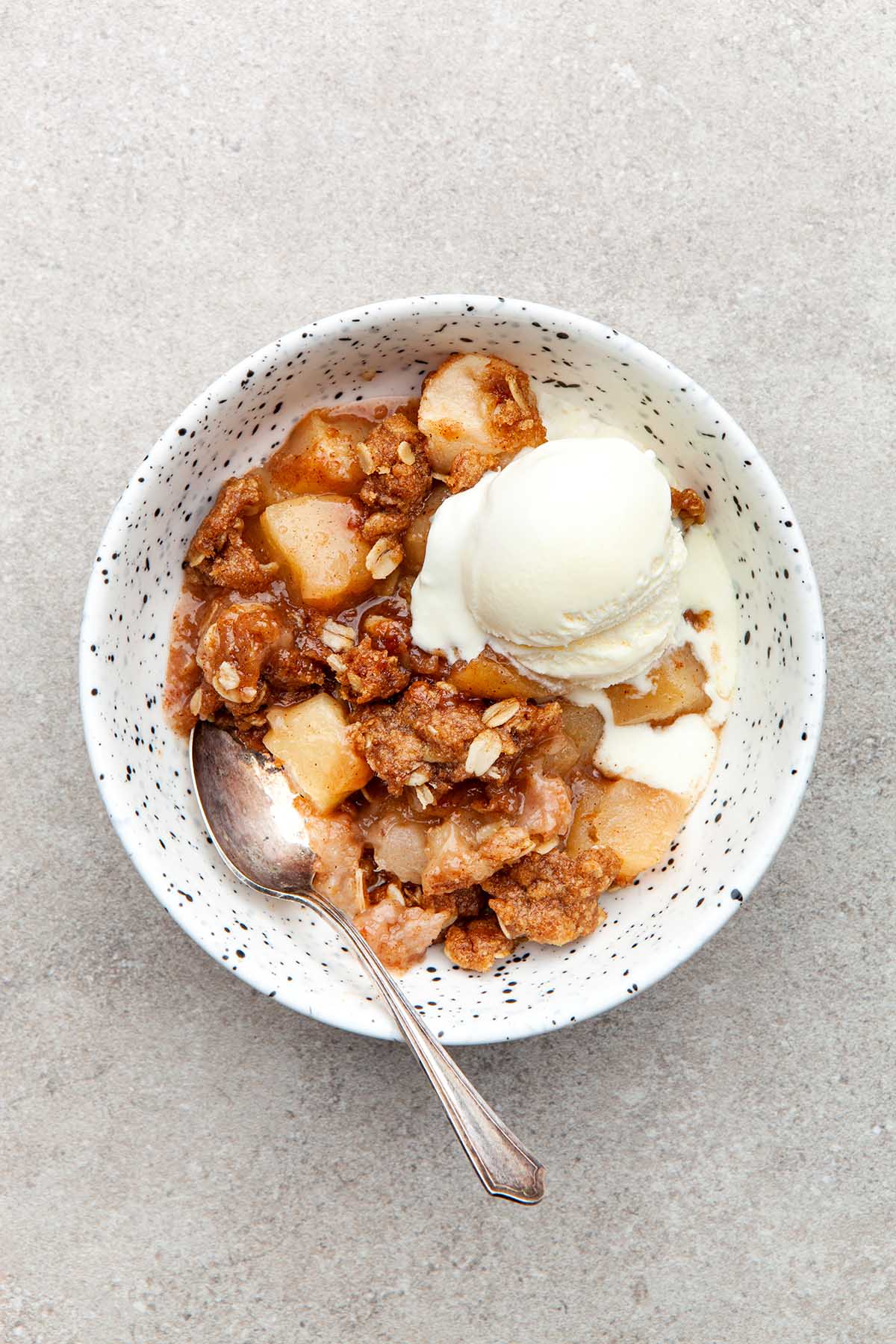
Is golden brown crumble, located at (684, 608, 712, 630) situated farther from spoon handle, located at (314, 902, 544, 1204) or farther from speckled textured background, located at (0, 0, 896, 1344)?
spoon handle, located at (314, 902, 544, 1204)

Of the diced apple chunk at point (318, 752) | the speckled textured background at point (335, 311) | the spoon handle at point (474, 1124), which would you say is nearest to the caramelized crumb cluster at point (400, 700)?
the diced apple chunk at point (318, 752)

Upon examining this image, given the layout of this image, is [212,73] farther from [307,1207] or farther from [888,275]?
[307,1207]

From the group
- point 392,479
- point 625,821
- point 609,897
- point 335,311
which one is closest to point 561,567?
point 392,479

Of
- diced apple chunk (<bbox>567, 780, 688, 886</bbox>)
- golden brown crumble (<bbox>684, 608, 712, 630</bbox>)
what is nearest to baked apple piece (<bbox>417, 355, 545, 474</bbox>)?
golden brown crumble (<bbox>684, 608, 712, 630</bbox>)

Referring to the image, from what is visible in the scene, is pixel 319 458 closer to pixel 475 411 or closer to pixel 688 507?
pixel 475 411

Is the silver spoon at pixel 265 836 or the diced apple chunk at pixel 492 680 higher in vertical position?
the diced apple chunk at pixel 492 680

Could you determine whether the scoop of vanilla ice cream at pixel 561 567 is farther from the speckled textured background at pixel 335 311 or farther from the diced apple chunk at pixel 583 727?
the speckled textured background at pixel 335 311
